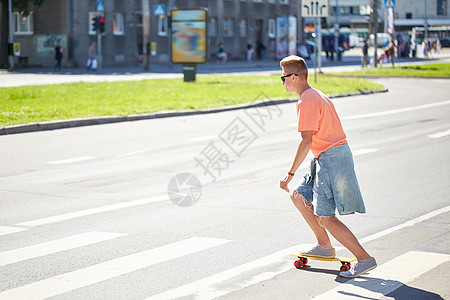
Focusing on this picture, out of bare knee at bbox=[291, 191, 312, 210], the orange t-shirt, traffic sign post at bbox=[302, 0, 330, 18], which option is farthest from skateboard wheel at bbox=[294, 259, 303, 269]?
traffic sign post at bbox=[302, 0, 330, 18]

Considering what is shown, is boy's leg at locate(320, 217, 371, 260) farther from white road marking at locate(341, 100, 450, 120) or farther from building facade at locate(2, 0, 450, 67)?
building facade at locate(2, 0, 450, 67)

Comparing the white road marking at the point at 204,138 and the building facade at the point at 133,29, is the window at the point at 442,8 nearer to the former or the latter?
the building facade at the point at 133,29

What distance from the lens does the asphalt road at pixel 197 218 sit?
600 cm

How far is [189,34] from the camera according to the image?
3425 centimetres

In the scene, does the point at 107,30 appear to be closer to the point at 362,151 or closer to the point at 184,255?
the point at 362,151

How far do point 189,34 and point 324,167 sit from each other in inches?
1131

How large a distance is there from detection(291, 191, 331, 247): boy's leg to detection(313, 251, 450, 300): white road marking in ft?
1.40

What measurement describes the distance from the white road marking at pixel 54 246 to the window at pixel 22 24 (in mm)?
47827

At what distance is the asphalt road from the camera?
600cm

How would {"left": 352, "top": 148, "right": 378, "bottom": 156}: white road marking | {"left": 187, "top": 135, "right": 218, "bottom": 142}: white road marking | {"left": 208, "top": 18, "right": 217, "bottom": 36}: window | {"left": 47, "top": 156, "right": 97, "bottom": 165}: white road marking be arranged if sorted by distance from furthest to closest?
1. {"left": 208, "top": 18, "right": 217, "bottom": 36}: window
2. {"left": 187, "top": 135, "right": 218, "bottom": 142}: white road marking
3. {"left": 352, "top": 148, "right": 378, "bottom": 156}: white road marking
4. {"left": 47, "top": 156, "right": 97, "bottom": 165}: white road marking

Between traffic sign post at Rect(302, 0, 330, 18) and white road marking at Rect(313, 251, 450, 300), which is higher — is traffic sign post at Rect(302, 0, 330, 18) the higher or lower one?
the higher one

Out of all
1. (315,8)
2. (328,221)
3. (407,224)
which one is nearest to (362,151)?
(407,224)

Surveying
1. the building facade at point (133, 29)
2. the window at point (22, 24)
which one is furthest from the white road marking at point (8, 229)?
the window at point (22, 24)

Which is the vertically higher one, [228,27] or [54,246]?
[228,27]
